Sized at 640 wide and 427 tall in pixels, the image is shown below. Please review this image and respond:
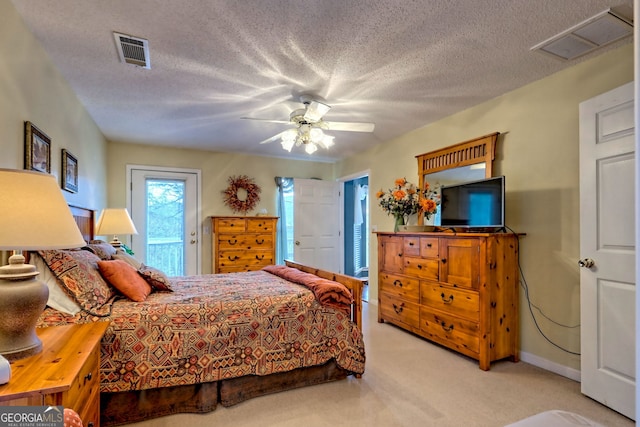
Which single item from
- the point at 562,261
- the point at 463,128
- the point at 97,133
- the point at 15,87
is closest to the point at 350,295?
the point at 562,261

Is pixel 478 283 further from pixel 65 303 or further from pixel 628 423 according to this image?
pixel 65 303

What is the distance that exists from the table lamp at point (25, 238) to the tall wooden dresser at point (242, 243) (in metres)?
Result: 3.39

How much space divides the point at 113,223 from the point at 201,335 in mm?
2122

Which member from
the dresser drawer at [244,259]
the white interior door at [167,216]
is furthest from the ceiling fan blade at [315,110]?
the white interior door at [167,216]

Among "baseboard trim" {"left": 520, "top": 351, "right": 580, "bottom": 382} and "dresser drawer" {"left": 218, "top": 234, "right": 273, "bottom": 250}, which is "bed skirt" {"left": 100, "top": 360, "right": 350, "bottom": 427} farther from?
"dresser drawer" {"left": 218, "top": 234, "right": 273, "bottom": 250}

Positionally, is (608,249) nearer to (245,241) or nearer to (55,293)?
(55,293)

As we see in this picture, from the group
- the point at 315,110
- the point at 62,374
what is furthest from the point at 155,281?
the point at 315,110

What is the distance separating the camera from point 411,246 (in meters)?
3.52

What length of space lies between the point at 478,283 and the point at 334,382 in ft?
4.75

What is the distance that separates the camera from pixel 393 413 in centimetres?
207

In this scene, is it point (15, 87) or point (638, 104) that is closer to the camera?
point (638, 104)

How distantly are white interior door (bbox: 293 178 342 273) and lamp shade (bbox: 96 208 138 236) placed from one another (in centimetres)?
269

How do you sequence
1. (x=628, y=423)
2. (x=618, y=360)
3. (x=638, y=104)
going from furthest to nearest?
(x=618, y=360) < (x=628, y=423) < (x=638, y=104)

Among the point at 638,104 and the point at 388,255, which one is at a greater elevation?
the point at 638,104
